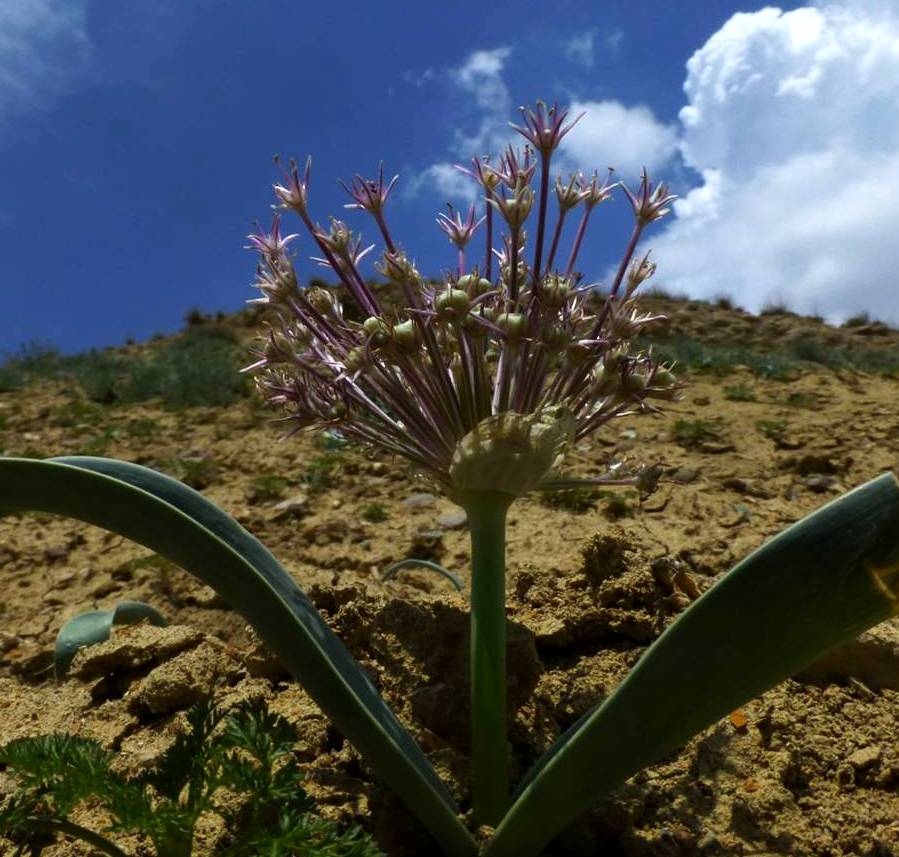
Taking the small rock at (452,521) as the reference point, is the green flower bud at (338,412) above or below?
below

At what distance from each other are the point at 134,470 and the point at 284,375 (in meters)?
0.34

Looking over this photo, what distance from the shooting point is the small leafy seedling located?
1.18 meters

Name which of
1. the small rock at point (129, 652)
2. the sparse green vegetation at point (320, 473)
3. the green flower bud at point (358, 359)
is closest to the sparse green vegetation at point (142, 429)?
the sparse green vegetation at point (320, 473)

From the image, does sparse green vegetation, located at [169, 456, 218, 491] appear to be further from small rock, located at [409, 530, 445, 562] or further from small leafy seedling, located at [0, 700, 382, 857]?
small leafy seedling, located at [0, 700, 382, 857]

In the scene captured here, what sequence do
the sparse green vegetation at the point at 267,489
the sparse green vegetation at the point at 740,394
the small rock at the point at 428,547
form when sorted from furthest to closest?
the sparse green vegetation at the point at 740,394
the sparse green vegetation at the point at 267,489
the small rock at the point at 428,547

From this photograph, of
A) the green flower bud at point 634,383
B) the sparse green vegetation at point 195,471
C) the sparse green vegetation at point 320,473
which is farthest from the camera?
the sparse green vegetation at point 195,471

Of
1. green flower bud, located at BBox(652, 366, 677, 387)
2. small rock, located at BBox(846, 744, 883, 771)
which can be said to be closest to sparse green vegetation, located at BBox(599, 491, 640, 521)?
small rock, located at BBox(846, 744, 883, 771)

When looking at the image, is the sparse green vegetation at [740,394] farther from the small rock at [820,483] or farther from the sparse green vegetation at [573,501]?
the sparse green vegetation at [573,501]

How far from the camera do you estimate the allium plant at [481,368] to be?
4.92 ft

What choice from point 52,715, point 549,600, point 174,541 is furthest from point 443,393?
point 52,715

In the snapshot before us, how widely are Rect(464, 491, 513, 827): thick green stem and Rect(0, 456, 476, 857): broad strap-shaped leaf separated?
0.12 metres

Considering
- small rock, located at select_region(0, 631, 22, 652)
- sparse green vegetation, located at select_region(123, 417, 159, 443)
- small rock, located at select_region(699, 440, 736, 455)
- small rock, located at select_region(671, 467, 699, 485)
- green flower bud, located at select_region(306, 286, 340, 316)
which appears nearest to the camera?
green flower bud, located at select_region(306, 286, 340, 316)

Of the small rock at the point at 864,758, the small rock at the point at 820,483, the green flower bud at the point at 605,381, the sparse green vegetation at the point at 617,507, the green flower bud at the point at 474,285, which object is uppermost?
the small rock at the point at 820,483

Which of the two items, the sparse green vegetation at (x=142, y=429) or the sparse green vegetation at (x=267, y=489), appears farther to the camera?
the sparse green vegetation at (x=142, y=429)
